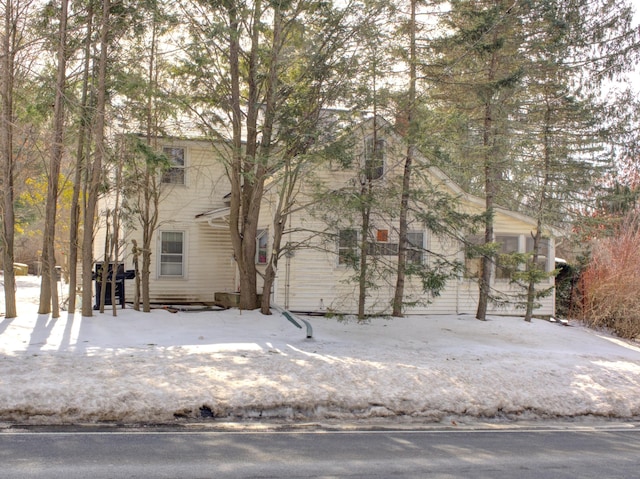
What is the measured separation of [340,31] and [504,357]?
25.7ft

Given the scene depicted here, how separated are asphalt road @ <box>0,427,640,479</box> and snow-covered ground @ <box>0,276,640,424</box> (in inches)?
32.0

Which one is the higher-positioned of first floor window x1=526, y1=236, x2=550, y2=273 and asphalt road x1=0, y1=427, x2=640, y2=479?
first floor window x1=526, y1=236, x2=550, y2=273

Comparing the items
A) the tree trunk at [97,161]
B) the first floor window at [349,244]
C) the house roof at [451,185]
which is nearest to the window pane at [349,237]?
the first floor window at [349,244]

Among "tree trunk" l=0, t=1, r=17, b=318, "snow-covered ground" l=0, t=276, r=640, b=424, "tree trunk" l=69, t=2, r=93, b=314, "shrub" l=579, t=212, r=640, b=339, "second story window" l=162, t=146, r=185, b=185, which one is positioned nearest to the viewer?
"snow-covered ground" l=0, t=276, r=640, b=424

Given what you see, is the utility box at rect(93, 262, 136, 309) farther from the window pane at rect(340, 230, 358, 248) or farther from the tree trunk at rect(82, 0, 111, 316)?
the window pane at rect(340, 230, 358, 248)

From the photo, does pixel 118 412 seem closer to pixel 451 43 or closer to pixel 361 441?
pixel 361 441

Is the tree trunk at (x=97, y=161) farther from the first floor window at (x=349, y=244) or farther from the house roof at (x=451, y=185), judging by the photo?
the house roof at (x=451, y=185)

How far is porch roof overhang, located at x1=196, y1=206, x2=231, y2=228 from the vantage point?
17.4m

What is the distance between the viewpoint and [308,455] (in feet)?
20.4

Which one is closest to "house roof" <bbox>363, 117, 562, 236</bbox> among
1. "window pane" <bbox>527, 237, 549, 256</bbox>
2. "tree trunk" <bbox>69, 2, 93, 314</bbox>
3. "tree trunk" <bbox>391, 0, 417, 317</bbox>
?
"tree trunk" <bbox>391, 0, 417, 317</bbox>

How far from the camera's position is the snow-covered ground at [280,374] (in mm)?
7664

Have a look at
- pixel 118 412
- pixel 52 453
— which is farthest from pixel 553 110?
pixel 52 453

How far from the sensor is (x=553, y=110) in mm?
17281

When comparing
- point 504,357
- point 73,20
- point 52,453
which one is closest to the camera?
Result: point 52,453
